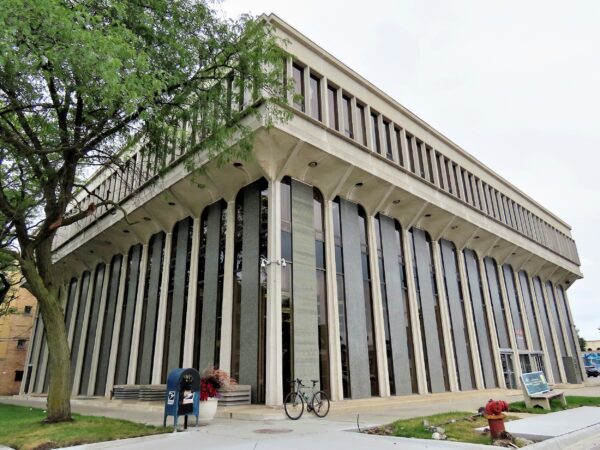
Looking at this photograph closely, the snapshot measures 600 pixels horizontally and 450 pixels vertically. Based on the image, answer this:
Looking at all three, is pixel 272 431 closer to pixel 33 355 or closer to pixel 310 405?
pixel 310 405

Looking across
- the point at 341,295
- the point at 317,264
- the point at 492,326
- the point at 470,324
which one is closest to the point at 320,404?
the point at 341,295

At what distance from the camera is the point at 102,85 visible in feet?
28.3

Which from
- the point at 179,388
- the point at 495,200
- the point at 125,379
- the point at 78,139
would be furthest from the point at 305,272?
the point at 495,200

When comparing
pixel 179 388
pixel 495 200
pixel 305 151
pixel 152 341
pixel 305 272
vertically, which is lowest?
pixel 179 388

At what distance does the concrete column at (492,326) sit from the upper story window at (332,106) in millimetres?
16286

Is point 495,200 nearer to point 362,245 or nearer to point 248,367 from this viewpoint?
point 362,245

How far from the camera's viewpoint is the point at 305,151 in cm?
1627

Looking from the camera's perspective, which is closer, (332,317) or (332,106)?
(332,317)

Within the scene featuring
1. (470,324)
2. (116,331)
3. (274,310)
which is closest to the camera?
(274,310)

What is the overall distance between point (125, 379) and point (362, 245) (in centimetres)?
1483

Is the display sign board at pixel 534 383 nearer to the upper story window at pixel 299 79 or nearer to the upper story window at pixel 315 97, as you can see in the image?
the upper story window at pixel 315 97

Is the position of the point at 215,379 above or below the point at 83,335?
below

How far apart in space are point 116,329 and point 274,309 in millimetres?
14248

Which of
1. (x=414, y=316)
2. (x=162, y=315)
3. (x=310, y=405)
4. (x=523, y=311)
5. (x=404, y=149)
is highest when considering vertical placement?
(x=404, y=149)
